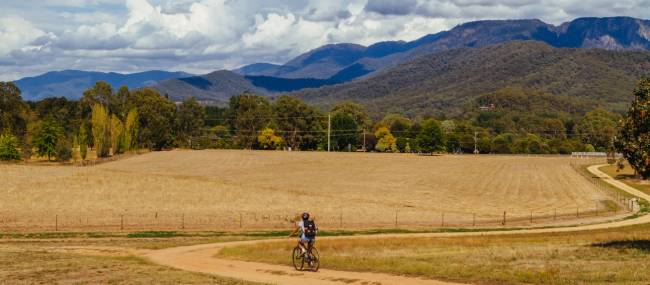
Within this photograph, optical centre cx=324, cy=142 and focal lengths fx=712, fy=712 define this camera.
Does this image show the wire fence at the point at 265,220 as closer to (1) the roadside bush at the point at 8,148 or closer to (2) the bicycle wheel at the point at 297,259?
(2) the bicycle wheel at the point at 297,259

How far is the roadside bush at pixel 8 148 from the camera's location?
157 m

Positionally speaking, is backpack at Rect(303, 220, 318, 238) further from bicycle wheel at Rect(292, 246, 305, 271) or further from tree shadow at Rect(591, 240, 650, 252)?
tree shadow at Rect(591, 240, 650, 252)

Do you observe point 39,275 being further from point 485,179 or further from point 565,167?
point 565,167

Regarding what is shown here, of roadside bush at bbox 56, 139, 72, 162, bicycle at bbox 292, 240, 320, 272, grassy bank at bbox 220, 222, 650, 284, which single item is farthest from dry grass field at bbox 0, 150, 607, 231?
bicycle at bbox 292, 240, 320, 272

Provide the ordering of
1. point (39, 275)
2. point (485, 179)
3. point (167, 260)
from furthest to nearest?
point (485, 179) → point (167, 260) → point (39, 275)

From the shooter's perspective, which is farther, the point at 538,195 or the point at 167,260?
the point at 538,195

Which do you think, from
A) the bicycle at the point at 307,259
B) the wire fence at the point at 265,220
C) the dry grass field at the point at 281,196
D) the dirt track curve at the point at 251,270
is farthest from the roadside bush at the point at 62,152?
the bicycle at the point at 307,259

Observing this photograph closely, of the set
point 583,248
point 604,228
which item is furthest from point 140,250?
point 604,228

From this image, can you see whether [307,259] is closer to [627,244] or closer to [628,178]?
[627,244]

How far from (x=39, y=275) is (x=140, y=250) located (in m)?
14.9

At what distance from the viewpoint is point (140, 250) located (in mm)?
48906

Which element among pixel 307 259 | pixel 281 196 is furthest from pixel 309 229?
pixel 281 196

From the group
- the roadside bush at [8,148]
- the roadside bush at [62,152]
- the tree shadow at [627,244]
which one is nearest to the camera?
the tree shadow at [627,244]

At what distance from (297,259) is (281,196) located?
195 feet
